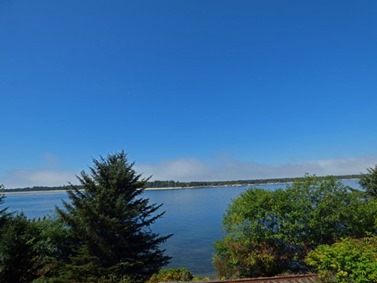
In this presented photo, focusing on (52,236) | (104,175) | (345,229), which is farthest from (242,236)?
(52,236)

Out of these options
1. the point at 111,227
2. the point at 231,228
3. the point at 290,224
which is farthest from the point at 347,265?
the point at 111,227

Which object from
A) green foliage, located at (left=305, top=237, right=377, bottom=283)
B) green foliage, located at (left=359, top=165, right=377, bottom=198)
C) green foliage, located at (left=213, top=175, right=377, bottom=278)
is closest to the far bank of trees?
green foliage, located at (left=213, top=175, right=377, bottom=278)

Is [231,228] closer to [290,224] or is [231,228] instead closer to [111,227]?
[290,224]

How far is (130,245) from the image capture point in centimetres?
1434

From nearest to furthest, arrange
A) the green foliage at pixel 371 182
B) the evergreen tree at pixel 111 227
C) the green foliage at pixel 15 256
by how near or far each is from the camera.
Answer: the green foliage at pixel 15 256 → the evergreen tree at pixel 111 227 → the green foliage at pixel 371 182

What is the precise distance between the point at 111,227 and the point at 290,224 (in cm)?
910

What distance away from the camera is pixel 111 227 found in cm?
1372

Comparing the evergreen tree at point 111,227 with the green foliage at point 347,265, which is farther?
the evergreen tree at point 111,227

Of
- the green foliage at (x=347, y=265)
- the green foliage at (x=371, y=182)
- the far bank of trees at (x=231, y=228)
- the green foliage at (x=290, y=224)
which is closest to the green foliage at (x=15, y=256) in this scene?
the far bank of trees at (x=231, y=228)

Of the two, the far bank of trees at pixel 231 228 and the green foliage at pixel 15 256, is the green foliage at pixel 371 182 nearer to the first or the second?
the far bank of trees at pixel 231 228

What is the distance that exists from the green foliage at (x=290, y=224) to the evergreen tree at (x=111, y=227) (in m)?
5.02

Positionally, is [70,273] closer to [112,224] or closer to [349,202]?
[112,224]

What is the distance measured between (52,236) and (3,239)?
8730 millimetres

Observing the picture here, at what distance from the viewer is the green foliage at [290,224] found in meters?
12.4
